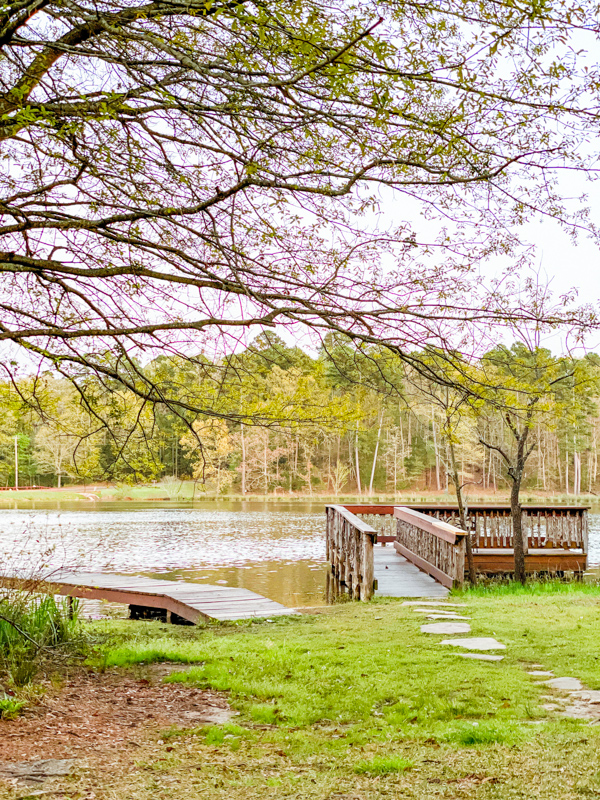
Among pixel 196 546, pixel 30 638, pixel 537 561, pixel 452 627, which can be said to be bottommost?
pixel 196 546

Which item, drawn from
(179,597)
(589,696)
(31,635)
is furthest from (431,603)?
(31,635)

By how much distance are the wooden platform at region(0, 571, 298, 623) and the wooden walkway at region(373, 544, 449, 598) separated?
6.33ft

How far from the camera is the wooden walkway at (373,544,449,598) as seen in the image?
993 centimetres

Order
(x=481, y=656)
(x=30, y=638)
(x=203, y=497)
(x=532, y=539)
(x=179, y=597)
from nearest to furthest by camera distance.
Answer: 1. (x=30, y=638)
2. (x=481, y=656)
3. (x=179, y=597)
4. (x=532, y=539)
5. (x=203, y=497)

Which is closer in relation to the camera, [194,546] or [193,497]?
[194,546]

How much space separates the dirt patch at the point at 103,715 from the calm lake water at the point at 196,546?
267 cm

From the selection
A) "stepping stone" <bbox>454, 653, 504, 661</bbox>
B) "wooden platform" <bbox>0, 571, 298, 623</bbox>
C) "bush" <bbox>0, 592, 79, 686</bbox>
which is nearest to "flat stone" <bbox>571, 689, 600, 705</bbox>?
"stepping stone" <bbox>454, 653, 504, 661</bbox>

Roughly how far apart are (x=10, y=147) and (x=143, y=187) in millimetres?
1673

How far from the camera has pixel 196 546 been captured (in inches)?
802

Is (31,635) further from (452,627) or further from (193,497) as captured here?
(193,497)

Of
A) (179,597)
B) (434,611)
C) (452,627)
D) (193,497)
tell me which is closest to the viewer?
(452,627)

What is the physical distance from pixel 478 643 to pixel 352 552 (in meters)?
4.49

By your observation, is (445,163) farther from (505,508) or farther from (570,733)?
(505,508)

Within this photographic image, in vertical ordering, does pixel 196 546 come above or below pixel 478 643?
below
